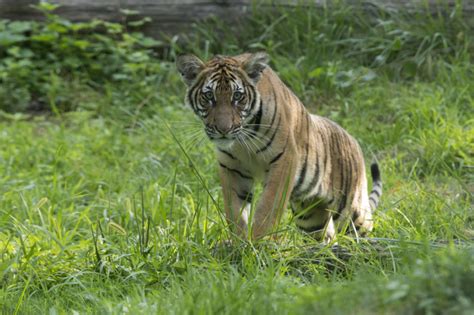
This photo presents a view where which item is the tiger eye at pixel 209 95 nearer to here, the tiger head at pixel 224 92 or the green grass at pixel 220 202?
the tiger head at pixel 224 92

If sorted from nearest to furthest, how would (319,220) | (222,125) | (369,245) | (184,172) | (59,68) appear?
1. (369,245)
2. (222,125)
3. (319,220)
4. (184,172)
5. (59,68)

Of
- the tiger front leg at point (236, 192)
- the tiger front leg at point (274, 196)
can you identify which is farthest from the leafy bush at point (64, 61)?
the tiger front leg at point (274, 196)

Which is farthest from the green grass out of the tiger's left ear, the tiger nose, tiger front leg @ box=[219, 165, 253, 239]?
the tiger's left ear

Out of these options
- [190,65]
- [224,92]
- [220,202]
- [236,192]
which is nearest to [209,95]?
[224,92]

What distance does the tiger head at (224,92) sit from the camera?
14.5 feet

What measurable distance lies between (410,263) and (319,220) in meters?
1.79

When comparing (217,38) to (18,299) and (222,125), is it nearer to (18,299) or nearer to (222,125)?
(222,125)

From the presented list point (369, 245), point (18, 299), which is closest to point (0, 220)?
point (18, 299)

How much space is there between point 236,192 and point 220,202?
0.92 m

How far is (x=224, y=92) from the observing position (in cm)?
450

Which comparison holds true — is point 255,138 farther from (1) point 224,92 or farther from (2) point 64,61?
(2) point 64,61

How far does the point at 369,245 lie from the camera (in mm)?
3943

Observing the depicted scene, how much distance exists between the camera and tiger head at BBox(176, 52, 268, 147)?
443 cm

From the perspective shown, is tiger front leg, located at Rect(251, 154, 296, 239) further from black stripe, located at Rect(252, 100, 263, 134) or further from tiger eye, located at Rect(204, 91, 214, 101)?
tiger eye, located at Rect(204, 91, 214, 101)
